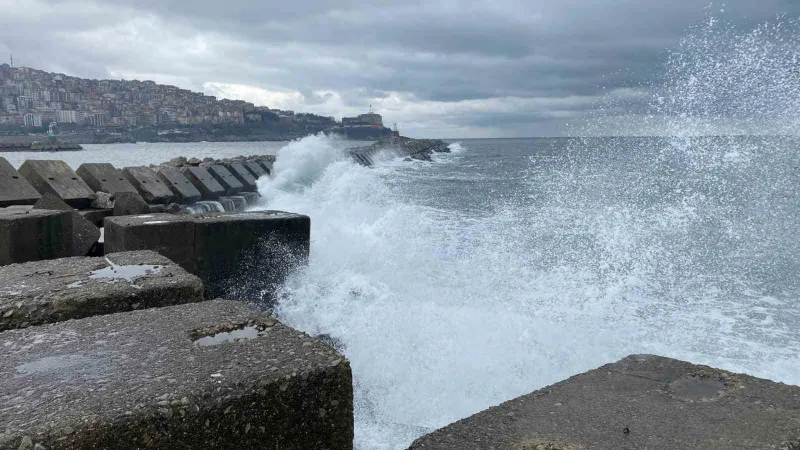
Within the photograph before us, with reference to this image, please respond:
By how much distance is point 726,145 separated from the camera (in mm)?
24141

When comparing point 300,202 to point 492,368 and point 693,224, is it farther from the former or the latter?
point 492,368

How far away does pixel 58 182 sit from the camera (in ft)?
24.5

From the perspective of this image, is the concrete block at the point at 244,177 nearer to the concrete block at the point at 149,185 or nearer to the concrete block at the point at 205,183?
the concrete block at the point at 205,183

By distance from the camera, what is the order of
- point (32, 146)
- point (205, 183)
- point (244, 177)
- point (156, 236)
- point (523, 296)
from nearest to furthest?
point (156, 236)
point (523, 296)
point (205, 183)
point (244, 177)
point (32, 146)

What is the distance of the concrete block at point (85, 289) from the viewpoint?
2.22 metres

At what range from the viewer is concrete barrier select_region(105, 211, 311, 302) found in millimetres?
4078

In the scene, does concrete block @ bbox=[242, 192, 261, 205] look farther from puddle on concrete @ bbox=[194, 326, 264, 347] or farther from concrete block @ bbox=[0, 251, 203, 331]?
puddle on concrete @ bbox=[194, 326, 264, 347]

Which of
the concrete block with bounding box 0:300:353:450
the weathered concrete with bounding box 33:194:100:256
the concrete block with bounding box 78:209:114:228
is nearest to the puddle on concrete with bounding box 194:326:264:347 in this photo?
the concrete block with bounding box 0:300:353:450

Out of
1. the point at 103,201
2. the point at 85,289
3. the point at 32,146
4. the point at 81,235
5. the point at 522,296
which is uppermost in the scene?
the point at 85,289

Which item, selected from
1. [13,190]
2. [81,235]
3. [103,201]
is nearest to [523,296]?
[81,235]

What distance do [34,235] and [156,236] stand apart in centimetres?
87

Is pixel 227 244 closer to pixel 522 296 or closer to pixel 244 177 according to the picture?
pixel 522 296

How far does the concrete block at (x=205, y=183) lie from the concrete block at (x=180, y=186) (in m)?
0.32

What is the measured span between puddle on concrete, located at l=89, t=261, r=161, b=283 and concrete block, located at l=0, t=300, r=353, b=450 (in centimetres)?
62
